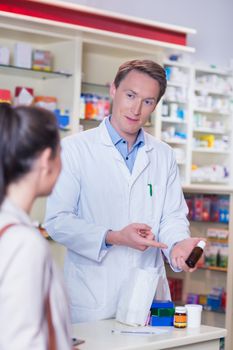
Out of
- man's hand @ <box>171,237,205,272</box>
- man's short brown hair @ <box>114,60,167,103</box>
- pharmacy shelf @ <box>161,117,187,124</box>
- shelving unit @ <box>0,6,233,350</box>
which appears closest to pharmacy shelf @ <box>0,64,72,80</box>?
shelving unit @ <box>0,6,233,350</box>

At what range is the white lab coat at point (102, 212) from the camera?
2852 mm

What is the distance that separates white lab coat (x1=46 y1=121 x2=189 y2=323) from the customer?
120cm

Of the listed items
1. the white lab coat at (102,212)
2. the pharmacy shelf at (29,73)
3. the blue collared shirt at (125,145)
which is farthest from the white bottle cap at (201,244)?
the pharmacy shelf at (29,73)

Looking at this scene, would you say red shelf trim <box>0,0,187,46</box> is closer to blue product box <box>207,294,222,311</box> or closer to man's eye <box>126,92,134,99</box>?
blue product box <box>207,294,222,311</box>

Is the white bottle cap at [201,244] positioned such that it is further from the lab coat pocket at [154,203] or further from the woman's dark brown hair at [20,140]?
the woman's dark brown hair at [20,140]

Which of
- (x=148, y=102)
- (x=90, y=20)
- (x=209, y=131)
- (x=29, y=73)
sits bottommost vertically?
(x=209, y=131)

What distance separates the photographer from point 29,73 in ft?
19.1

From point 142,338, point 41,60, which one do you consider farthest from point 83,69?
point 142,338

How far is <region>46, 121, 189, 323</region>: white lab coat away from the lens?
2852mm

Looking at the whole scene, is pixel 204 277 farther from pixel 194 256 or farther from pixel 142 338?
pixel 142 338

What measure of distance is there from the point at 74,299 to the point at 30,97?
316 cm

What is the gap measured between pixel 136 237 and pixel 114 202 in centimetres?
36

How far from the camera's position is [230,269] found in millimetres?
5008

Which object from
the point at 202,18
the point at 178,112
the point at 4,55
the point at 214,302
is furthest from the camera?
the point at 202,18
